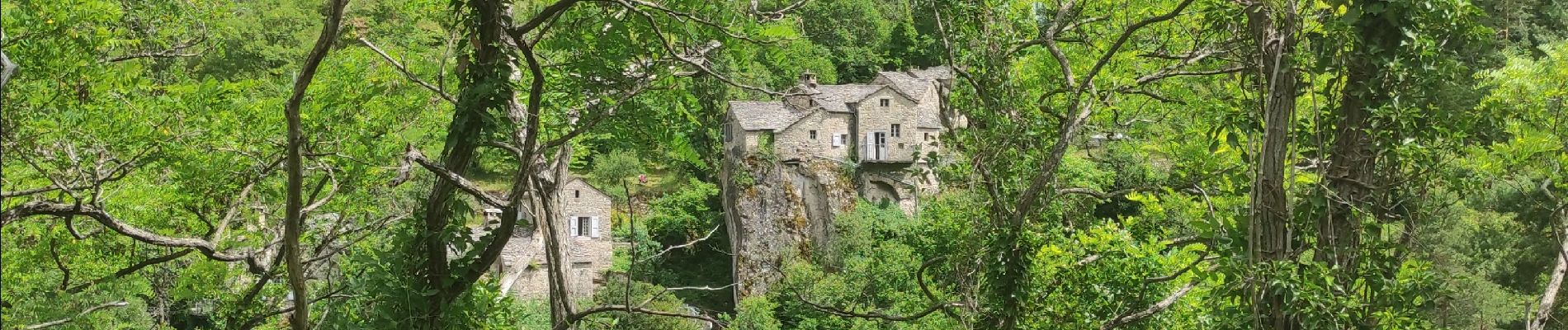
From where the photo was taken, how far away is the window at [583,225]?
4081cm

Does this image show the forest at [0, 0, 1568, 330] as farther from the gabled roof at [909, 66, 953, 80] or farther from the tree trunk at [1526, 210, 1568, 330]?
the gabled roof at [909, 66, 953, 80]

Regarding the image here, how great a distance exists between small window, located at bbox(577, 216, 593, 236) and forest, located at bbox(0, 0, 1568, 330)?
2606cm

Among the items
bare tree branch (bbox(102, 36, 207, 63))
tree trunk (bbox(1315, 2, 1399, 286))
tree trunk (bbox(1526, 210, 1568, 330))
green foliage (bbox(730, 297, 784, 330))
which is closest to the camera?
tree trunk (bbox(1315, 2, 1399, 286))

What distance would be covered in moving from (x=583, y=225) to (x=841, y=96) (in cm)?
988

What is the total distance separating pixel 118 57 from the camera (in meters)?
10.2

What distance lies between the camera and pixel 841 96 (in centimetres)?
4419

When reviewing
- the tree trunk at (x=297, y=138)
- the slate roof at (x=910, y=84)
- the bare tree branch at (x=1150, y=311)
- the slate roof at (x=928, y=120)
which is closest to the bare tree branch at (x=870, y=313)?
the bare tree branch at (x=1150, y=311)

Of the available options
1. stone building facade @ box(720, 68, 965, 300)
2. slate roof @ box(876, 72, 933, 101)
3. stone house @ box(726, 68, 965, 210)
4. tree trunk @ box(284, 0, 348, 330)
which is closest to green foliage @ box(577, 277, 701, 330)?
stone building facade @ box(720, 68, 965, 300)

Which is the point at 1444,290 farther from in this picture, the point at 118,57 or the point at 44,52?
the point at 118,57

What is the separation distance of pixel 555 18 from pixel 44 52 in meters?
6.77

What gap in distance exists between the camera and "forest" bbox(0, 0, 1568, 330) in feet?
12.4

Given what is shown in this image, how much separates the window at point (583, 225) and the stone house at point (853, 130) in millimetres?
5525

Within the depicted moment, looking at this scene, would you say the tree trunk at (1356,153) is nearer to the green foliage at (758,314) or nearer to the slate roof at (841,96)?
the green foliage at (758,314)

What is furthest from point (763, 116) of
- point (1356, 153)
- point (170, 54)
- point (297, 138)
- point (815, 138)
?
point (297, 138)
